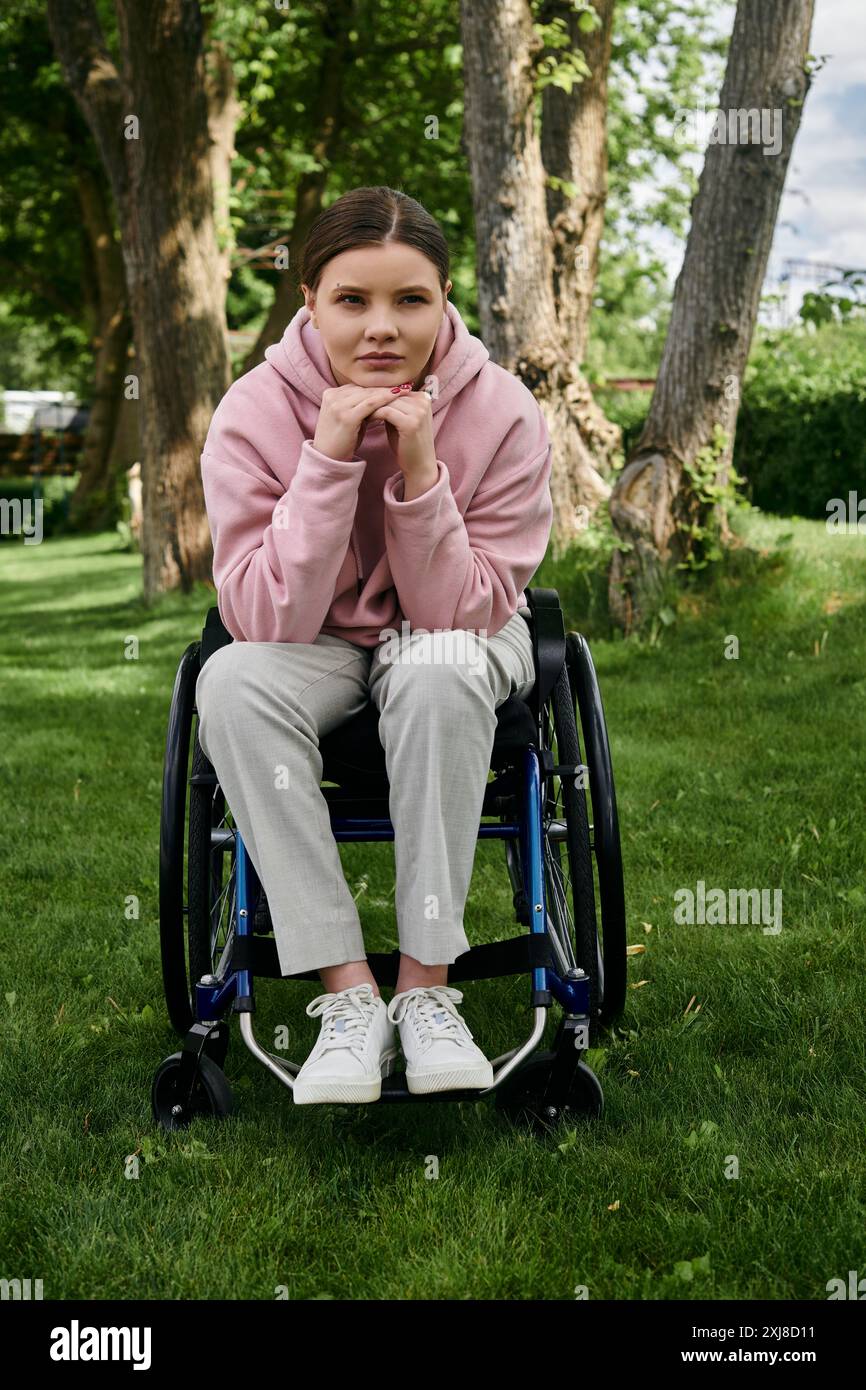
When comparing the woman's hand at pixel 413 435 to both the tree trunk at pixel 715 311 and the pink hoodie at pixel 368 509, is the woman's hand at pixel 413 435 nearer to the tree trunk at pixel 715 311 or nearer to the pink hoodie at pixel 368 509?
the pink hoodie at pixel 368 509

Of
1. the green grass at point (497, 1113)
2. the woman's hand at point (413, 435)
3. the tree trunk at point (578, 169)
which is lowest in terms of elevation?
the green grass at point (497, 1113)

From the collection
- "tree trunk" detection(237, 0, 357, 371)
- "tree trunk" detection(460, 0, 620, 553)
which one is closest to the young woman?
"tree trunk" detection(460, 0, 620, 553)

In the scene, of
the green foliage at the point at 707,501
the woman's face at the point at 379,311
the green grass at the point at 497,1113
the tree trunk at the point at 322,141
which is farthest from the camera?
the tree trunk at the point at 322,141

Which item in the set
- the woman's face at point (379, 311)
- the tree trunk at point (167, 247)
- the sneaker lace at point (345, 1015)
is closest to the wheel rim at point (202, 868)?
the sneaker lace at point (345, 1015)

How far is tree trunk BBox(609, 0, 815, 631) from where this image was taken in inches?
230

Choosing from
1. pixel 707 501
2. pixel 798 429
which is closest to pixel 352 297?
pixel 707 501

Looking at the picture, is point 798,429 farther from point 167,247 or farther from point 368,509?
point 368,509

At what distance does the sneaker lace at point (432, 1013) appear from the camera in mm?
2230

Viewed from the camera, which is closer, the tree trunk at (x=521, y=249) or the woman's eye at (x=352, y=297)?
the woman's eye at (x=352, y=297)

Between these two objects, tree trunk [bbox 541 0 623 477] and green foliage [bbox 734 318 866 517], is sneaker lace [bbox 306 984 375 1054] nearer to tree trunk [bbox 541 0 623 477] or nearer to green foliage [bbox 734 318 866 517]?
tree trunk [bbox 541 0 623 477]

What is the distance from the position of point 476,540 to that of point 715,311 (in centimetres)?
392

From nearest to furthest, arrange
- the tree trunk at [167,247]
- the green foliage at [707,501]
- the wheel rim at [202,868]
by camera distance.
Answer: the wheel rim at [202,868] → the green foliage at [707,501] → the tree trunk at [167,247]

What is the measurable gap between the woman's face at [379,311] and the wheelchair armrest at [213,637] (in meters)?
0.51

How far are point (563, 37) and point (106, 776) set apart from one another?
14.0 ft
